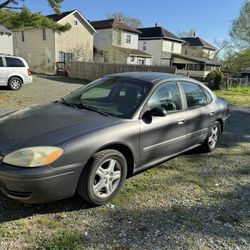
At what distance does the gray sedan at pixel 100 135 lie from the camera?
2.80 meters

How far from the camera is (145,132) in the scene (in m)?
3.72

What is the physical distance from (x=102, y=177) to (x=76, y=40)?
29383mm

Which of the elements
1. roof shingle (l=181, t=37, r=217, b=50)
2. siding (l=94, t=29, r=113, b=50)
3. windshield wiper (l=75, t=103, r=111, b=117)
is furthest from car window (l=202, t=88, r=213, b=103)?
roof shingle (l=181, t=37, r=217, b=50)

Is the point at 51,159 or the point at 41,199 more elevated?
the point at 51,159

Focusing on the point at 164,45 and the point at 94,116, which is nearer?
the point at 94,116

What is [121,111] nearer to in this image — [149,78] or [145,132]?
[145,132]

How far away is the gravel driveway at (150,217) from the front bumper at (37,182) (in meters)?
0.34

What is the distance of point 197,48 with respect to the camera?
55812 mm

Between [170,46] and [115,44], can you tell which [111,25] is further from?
[170,46]

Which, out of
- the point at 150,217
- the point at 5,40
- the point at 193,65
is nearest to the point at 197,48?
the point at 193,65

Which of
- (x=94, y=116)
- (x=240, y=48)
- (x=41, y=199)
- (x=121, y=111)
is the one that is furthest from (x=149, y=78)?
(x=240, y=48)

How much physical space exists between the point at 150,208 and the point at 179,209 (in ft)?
1.20

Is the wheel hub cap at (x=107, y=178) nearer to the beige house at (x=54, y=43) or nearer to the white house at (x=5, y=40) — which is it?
the white house at (x=5, y=40)

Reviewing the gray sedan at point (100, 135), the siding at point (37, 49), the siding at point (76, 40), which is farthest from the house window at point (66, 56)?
the gray sedan at point (100, 135)
